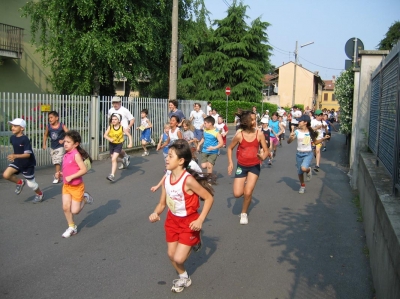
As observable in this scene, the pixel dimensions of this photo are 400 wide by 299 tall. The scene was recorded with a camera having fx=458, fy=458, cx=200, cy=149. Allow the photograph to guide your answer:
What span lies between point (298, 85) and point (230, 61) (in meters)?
34.4

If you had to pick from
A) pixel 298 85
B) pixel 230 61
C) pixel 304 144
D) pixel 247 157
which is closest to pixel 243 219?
pixel 247 157

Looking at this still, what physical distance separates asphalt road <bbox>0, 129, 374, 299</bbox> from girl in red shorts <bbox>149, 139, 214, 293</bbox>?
15.1 inches

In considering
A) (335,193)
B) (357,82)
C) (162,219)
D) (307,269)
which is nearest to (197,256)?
(307,269)

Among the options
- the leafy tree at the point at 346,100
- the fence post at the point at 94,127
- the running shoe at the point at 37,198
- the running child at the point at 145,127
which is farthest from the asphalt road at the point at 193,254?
the running child at the point at 145,127

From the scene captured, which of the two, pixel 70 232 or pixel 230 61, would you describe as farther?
pixel 230 61

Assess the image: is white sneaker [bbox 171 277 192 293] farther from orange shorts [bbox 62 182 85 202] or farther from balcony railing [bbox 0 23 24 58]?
balcony railing [bbox 0 23 24 58]

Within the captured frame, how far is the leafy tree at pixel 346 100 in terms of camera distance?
46.3ft

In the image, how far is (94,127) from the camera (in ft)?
46.7

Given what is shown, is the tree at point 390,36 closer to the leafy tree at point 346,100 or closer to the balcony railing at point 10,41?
the leafy tree at point 346,100

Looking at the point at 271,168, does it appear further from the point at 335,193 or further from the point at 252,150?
the point at 252,150

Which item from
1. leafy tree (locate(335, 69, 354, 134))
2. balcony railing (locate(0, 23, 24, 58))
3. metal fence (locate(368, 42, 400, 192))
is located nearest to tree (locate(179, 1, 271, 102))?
balcony railing (locate(0, 23, 24, 58))

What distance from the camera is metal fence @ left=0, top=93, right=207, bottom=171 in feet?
35.8

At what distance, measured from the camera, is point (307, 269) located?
17.1 feet

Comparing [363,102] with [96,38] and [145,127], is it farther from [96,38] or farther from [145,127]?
[96,38]
